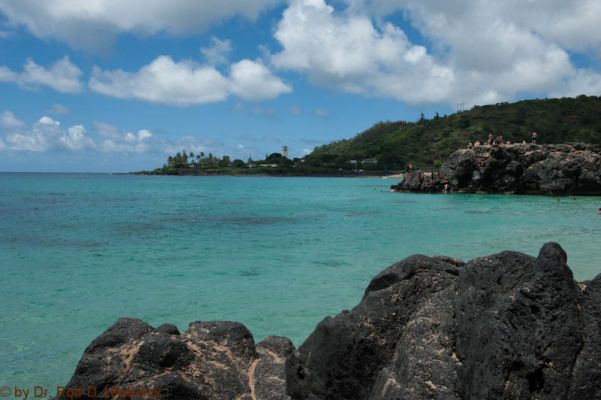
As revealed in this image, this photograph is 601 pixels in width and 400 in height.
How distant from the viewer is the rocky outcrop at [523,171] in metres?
50.7

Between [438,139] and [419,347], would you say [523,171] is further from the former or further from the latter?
[438,139]

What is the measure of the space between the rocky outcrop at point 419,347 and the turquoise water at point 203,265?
2884 mm

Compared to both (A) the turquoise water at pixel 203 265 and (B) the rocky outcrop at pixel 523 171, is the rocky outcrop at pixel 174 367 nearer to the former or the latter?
(A) the turquoise water at pixel 203 265

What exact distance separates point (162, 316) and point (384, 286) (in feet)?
20.3

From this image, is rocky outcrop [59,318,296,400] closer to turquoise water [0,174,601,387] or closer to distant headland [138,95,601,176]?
turquoise water [0,174,601,387]

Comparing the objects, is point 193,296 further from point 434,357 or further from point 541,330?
point 541,330

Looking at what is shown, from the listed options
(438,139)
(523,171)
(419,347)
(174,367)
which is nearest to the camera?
(419,347)

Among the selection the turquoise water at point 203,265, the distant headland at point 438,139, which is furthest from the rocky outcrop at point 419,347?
the distant headland at point 438,139

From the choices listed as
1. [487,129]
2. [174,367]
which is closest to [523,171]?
[174,367]

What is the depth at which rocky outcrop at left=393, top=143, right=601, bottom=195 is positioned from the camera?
166 ft

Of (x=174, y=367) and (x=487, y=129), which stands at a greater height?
(x=487, y=129)

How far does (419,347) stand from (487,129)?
136445mm

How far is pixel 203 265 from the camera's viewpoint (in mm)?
14812

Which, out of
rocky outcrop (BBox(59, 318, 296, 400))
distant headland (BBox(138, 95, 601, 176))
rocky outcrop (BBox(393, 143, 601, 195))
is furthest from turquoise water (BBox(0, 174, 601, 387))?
distant headland (BBox(138, 95, 601, 176))
